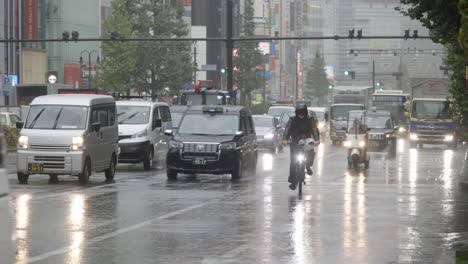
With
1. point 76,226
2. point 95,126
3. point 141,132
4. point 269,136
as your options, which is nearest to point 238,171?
point 95,126

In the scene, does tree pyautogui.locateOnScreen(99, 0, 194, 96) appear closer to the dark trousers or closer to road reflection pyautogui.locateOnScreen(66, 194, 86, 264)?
the dark trousers

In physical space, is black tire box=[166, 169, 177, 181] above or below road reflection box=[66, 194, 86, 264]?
below

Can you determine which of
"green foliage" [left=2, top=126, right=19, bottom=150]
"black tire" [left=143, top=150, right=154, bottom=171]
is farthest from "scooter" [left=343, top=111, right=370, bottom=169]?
"green foliage" [left=2, top=126, right=19, bottom=150]

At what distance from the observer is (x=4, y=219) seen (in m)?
9.20

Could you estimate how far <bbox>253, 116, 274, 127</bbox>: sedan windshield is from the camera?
52.1 meters

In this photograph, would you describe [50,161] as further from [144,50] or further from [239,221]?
[144,50]

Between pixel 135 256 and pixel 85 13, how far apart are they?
3958 inches

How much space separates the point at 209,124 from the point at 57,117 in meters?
4.20

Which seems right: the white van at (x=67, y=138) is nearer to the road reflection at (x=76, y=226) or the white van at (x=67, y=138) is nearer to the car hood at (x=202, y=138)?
the car hood at (x=202, y=138)

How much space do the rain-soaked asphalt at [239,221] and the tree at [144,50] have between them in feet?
191

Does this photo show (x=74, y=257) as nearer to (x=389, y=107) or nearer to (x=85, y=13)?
(x=389, y=107)

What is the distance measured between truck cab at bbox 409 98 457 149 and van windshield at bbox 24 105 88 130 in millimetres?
→ 36363

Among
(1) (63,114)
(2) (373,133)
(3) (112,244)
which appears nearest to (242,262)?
(3) (112,244)

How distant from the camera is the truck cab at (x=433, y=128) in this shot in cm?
6150
